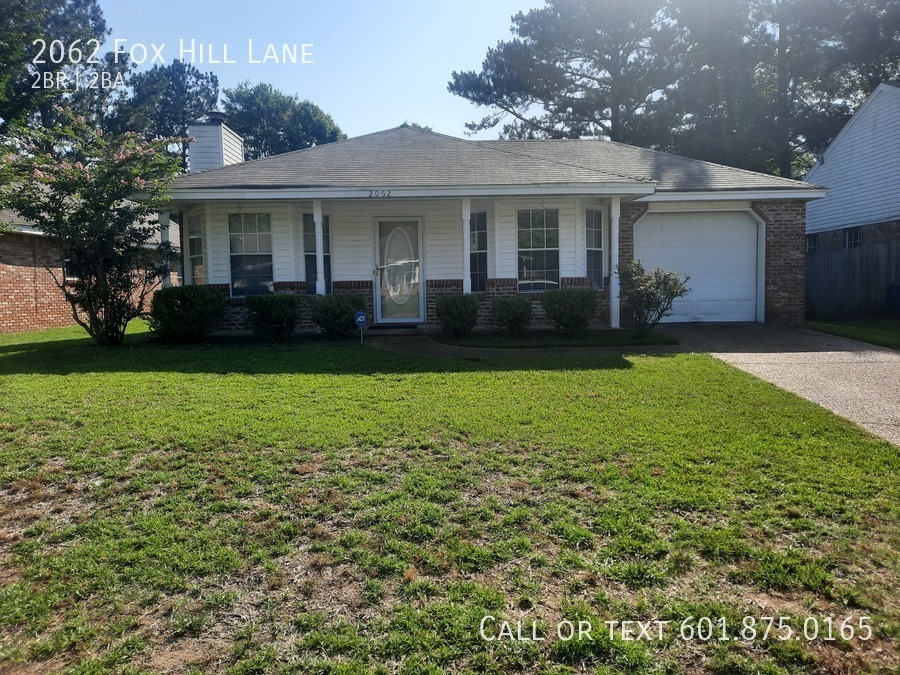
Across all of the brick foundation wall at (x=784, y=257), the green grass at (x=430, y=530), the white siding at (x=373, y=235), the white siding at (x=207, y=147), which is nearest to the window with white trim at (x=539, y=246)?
the white siding at (x=373, y=235)

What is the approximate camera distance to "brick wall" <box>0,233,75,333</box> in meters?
15.2

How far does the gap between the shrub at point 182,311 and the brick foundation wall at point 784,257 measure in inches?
463

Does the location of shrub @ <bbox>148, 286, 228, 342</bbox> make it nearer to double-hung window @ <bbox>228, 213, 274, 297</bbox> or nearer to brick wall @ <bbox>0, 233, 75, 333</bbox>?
double-hung window @ <bbox>228, 213, 274, 297</bbox>

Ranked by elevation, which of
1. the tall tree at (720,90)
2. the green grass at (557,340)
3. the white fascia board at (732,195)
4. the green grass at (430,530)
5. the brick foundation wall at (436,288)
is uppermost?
the tall tree at (720,90)

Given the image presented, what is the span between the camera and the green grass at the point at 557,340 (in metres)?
9.96

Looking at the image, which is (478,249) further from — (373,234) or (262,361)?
(262,361)

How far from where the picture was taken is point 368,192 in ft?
36.5

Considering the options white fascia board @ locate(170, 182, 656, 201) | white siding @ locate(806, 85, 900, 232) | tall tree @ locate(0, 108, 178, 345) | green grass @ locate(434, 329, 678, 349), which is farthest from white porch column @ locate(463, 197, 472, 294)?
white siding @ locate(806, 85, 900, 232)

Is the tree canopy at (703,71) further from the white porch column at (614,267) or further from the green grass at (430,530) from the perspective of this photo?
the green grass at (430,530)

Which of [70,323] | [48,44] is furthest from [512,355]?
[48,44]

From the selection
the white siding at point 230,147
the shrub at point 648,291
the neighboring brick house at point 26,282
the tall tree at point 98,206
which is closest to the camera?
the tall tree at point 98,206

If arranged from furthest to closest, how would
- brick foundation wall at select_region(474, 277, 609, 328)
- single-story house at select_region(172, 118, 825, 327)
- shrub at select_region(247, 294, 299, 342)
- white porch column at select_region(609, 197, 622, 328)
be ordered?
1. brick foundation wall at select_region(474, 277, 609, 328)
2. single-story house at select_region(172, 118, 825, 327)
3. white porch column at select_region(609, 197, 622, 328)
4. shrub at select_region(247, 294, 299, 342)

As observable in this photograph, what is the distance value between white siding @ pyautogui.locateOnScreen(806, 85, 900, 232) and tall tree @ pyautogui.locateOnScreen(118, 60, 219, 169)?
38.1 meters

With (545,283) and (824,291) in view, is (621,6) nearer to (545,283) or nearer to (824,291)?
(824,291)
